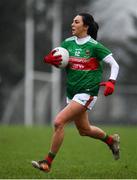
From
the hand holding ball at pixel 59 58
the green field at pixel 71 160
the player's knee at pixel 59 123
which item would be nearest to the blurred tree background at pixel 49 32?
the green field at pixel 71 160

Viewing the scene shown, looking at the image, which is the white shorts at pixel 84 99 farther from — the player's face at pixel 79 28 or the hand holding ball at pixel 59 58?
the player's face at pixel 79 28

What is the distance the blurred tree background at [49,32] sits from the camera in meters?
36.8

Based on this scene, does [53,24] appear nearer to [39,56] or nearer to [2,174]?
[39,56]

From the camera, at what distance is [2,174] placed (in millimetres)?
10164

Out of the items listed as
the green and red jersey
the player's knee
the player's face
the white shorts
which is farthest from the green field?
the player's face

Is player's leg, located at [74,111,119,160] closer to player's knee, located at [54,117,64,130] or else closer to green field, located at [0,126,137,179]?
green field, located at [0,126,137,179]

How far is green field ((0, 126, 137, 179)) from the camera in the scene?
10306 millimetres

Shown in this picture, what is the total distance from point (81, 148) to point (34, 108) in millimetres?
19320

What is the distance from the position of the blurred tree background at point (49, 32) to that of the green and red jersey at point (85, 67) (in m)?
26.0

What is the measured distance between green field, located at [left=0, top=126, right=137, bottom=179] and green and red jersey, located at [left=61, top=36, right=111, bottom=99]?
1.08 meters

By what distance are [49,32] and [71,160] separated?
24.3 metres

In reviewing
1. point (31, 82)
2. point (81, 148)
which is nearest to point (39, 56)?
point (31, 82)

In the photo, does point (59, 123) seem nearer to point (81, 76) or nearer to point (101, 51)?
point (81, 76)

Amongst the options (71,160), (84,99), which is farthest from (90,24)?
(71,160)
